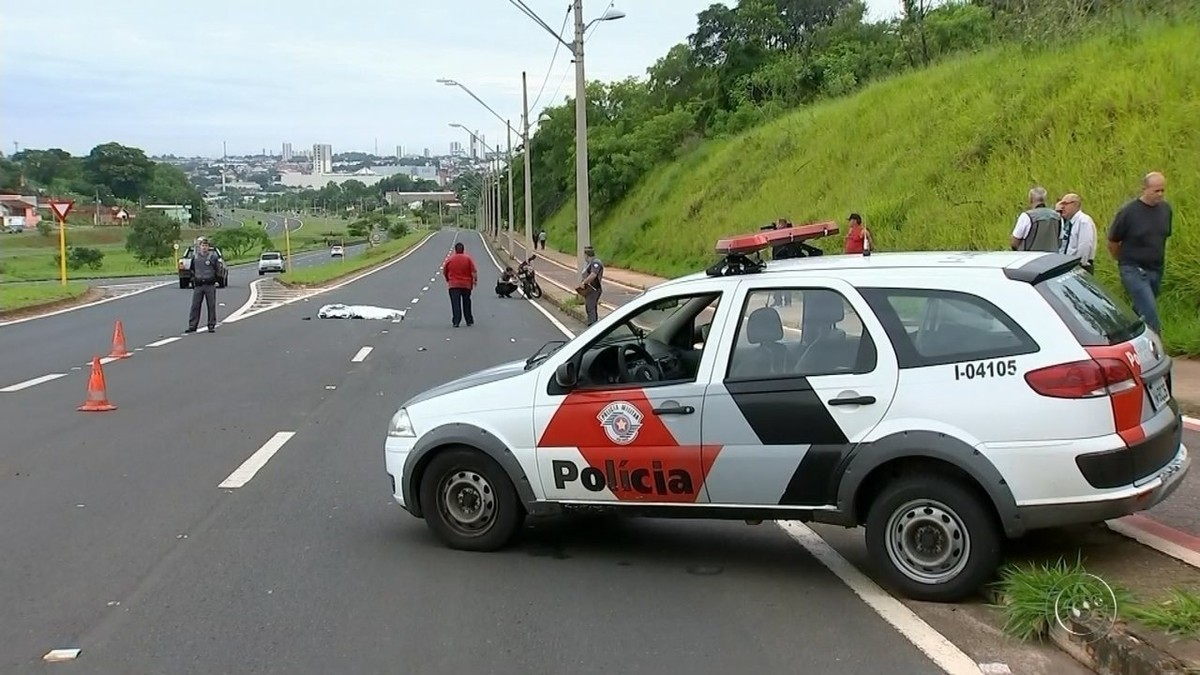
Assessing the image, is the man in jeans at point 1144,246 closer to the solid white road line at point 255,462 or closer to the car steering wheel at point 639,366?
the car steering wheel at point 639,366

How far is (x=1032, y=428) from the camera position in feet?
17.6

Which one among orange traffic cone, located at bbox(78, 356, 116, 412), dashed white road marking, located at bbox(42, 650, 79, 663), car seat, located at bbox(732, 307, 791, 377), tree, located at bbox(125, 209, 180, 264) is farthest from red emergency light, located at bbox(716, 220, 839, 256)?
tree, located at bbox(125, 209, 180, 264)

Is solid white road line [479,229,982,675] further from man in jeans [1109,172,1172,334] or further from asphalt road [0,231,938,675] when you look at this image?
man in jeans [1109,172,1172,334]

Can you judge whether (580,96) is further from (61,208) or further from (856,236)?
(61,208)

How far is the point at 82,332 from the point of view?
23.7 metres

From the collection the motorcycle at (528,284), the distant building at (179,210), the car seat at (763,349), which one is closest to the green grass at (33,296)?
the motorcycle at (528,284)

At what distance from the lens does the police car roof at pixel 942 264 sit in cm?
572

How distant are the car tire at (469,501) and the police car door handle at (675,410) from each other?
105 centimetres

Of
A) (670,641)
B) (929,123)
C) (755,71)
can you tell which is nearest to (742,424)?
(670,641)

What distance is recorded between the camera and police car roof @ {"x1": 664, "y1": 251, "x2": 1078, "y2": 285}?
5.72 meters

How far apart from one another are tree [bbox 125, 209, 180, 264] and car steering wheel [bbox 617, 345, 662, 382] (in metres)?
87.5

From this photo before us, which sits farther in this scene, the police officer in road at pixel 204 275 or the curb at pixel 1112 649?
the police officer in road at pixel 204 275

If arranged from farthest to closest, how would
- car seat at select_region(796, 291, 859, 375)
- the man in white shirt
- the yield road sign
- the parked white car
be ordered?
the parked white car
the yield road sign
the man in white shirt
car seat at select_region(796, 291, 859, 375)

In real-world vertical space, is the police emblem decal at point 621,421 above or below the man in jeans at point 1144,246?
below
